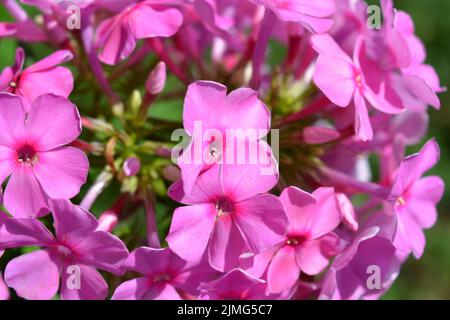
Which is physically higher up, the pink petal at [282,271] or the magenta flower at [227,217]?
the magenta flower at [227,217]

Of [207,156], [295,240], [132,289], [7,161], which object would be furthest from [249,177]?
[7,161]

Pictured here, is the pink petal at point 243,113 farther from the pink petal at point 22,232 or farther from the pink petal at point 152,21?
the pink petal at point 22,232

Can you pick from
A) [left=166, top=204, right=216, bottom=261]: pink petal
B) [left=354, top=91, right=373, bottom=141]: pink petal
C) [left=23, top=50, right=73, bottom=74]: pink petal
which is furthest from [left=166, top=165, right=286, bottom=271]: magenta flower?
[left=23, top=50, right=73, bottom=74]: pink petal

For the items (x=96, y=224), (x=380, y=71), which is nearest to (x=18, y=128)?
(x=96, y=224)

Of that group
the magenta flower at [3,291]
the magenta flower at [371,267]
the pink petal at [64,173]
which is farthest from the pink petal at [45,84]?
the magenta flower at [371,267]

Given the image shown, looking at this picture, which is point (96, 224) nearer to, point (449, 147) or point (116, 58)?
point (116, 58)

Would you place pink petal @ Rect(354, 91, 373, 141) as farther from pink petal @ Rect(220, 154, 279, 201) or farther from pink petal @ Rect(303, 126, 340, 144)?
pink petal @ Rect(220, 154, 279, 201)

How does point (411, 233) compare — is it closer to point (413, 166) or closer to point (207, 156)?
point (413, 166)
